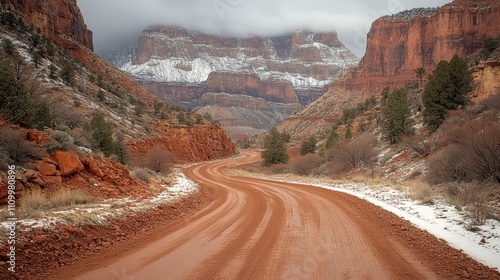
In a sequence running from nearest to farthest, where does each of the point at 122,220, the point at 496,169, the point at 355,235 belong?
the point at 355,235 < the point at 122,220 < the point at 496,169

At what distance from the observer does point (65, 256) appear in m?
5.47

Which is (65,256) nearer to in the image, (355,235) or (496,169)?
(355,235)

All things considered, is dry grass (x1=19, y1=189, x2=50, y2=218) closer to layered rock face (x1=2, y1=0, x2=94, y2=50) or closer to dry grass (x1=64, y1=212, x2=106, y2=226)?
dry grass (x1=64, y1=212, x2=106, y2=226)

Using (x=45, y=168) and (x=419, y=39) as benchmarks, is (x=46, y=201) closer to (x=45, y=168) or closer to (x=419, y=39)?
(x=45, y=168)

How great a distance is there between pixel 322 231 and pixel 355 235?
0.83 meters

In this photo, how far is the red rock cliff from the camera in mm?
99062

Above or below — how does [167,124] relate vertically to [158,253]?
above

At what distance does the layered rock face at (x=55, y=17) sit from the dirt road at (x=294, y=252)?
56.7m

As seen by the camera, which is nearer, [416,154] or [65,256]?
[65,256]

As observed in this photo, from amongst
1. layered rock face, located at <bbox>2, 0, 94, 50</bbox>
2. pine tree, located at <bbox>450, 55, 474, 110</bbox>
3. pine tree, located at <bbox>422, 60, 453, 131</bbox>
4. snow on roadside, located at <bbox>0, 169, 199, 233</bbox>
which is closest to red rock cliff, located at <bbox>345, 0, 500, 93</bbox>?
pine tree, located at <bbox>450, 55, 474, 110</bbox>

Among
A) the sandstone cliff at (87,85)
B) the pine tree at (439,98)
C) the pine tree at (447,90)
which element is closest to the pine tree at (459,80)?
the pine tree at (447,90)

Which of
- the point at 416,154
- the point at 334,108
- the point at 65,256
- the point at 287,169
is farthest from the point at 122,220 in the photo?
the point at 334,108

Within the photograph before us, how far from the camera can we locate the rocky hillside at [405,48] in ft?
328

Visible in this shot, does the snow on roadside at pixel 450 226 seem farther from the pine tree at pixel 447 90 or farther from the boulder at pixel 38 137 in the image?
the pine tree at pixel 447 90
